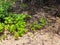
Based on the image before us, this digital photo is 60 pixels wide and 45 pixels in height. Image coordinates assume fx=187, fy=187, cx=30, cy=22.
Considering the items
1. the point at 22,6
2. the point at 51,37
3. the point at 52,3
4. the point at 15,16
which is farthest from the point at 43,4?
the point at 51,37

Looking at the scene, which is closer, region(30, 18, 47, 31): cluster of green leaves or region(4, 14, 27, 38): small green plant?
region(4, 14, 27, 38): small green plant

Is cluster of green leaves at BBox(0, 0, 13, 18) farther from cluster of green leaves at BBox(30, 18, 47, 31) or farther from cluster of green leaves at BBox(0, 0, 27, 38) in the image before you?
cluster of green leaves at BBox(30, 18, 47, 31)

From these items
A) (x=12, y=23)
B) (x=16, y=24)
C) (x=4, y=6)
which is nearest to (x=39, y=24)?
(x=16, y=24)

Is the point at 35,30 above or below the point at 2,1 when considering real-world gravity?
below

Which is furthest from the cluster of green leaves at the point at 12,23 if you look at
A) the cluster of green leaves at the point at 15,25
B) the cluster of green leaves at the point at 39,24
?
the cluster of green leaves at the point at 39,24

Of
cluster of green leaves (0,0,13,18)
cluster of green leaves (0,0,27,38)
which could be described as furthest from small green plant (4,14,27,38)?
cluster of green leaves (0,0,13,18)

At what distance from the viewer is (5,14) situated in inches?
235

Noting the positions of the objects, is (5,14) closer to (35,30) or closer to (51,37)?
(35,30)

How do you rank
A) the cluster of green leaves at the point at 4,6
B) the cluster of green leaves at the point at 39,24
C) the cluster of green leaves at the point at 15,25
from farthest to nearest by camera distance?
1. the cluster of green leaves at the point at 4,6
2. the cluster of green leaves at the point at 39,24
3. the cluster of green leaves at the point at 15,25

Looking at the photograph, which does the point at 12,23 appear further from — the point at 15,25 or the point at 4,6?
the point at 4,6

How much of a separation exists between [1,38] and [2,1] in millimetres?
2155

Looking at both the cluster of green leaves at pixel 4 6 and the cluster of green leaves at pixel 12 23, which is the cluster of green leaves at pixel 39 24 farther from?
the cluster of green leaves at pixel 4 6

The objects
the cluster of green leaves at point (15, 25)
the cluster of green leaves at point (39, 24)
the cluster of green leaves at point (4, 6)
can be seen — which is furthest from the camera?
the cluster of green leaves at point (4, 6)

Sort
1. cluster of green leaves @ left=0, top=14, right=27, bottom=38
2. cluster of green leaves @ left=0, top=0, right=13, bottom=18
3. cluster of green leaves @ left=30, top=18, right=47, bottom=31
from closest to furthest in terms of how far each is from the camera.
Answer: cluster of green leaves @ left=0, top=14, right=27, bottom=38 < cluster of green leaves @ left=30, top=18, right=47, bottom=31 < cluster of green leaves @ left=0, top=0, right=13, bottom=18
